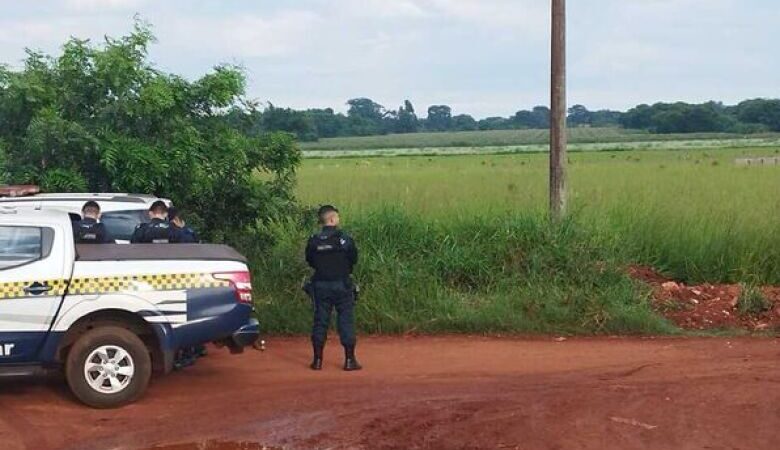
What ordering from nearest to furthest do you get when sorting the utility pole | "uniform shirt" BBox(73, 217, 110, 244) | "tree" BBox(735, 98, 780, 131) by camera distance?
"uniform shirt" BBox(73, 217, 110, 244), the utility pole, "tree" BBox(735, 98, 780, 131)

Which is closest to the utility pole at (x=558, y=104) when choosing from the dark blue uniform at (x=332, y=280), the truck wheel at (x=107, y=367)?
the dark blue uniform at (x=332, y=280)

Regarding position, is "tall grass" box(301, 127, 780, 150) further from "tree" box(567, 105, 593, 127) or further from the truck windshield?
the truck windshield

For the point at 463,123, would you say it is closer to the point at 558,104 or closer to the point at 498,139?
the point at 498,139

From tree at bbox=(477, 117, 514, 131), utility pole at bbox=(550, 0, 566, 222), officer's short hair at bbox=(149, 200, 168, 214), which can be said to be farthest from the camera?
tree at bbox=(477, 117, 514, 131)

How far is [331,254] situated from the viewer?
31.1 feet

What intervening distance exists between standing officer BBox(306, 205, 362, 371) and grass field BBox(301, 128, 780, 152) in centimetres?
6008

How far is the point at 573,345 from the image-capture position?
1094 cm

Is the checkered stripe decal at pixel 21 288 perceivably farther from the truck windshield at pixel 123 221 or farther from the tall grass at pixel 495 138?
the tall grass at pixel 495 138

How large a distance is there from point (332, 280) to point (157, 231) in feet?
5.67

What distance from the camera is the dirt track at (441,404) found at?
704 cm

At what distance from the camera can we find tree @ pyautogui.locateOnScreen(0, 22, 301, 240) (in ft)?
39.3

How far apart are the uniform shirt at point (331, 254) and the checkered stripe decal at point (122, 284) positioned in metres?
1.55

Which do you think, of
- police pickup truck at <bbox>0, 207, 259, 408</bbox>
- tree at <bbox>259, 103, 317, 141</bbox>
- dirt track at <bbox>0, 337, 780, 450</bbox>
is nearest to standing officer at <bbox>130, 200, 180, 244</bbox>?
dirt track at <bbox>0, 337, 780, 450</bbox>

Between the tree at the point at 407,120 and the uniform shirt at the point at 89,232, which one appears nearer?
the uniform shirt at the point at 89,232
